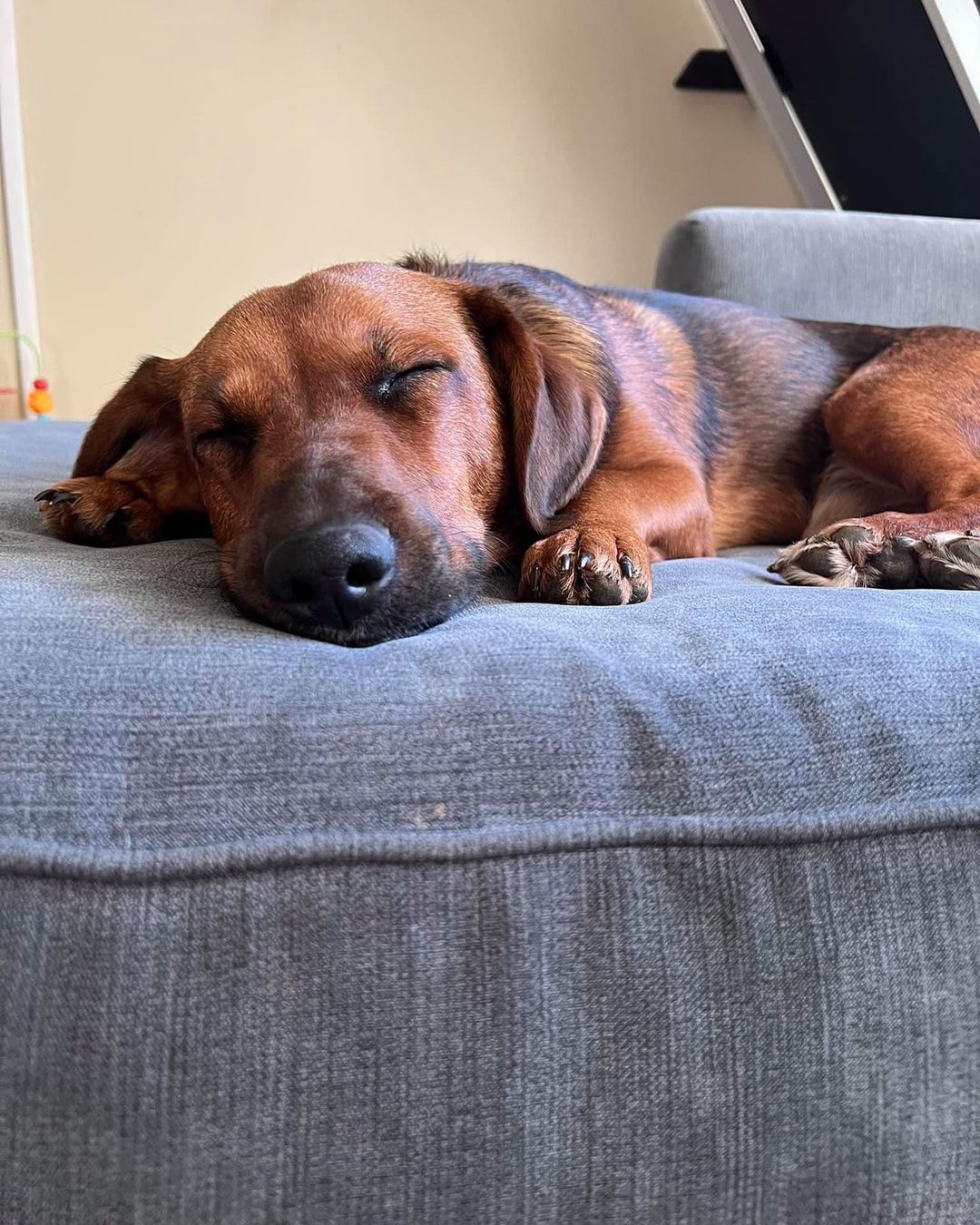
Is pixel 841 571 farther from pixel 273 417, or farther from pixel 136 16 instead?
pixel 136 16

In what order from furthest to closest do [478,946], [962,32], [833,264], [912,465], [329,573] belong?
[962,32] < [833,264] < [912,465] < [329,573] < [478,946]

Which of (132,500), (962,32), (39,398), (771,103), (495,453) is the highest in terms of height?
(962,32)

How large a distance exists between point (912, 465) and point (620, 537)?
923 mm

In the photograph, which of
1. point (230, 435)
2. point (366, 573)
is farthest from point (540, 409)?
point (366, 573)

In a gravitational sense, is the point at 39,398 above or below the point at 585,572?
below

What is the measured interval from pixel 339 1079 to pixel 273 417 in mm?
977

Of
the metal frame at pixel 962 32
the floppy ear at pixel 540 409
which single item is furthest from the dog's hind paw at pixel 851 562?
the metal frame at pixel 962 32

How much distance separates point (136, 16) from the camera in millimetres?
4883

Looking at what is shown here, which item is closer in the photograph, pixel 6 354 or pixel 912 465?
pixel 912 465

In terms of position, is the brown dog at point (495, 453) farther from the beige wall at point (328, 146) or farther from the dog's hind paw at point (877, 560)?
the beige wall at point (328, 146)

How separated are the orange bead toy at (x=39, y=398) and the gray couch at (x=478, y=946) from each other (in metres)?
4.68

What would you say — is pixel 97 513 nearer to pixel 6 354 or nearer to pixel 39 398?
pixel 39 398

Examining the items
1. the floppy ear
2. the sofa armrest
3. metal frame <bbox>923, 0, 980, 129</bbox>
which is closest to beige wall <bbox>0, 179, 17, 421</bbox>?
the sofa armrest

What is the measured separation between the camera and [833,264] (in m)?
3.13
